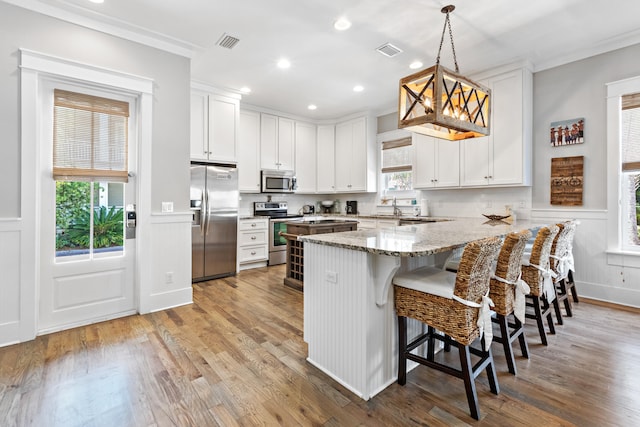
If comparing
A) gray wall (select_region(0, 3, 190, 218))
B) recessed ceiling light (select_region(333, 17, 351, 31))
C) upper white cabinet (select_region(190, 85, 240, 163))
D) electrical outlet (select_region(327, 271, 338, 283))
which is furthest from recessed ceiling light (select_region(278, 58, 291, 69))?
electrical outlet (select_region(327, 271, 338, 283))

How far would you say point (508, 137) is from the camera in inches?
149

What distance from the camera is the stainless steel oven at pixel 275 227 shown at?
17.4ft

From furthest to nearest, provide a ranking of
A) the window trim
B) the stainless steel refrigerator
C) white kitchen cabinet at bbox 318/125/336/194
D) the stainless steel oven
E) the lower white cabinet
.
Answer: white kitchen cabinet at bbox 318/125/336/194 < the stainless steel oven < the lower white cabinet < the stainless steel refrigerator < the window trim

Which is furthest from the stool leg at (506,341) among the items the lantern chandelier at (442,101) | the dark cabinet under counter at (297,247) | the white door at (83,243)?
the white door at (83,243)

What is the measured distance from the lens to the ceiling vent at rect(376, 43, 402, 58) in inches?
130

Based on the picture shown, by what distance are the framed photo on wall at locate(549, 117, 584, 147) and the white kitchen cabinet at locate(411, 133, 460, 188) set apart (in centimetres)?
108

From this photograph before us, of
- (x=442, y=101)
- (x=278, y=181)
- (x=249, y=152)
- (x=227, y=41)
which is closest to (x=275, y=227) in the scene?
(x=278, y=181)

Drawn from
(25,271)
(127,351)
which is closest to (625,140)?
(127,351)

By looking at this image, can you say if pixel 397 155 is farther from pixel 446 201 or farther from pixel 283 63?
pixel 283 63

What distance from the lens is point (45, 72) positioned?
98.5 inches

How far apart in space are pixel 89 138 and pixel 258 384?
2654 millimetres

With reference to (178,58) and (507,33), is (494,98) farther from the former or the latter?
(178,58)

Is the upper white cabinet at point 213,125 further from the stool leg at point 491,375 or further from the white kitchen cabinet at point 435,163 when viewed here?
the stool leg at point 491,375

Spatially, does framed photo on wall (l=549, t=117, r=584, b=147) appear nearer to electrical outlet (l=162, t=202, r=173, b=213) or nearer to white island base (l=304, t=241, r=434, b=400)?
white island base (l=304, t=241, r=434, b=400)
